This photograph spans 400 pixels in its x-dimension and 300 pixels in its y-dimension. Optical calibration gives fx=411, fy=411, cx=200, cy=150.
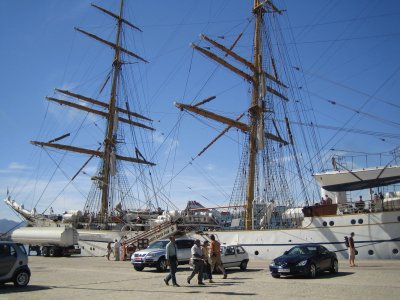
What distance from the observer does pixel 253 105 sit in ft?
115

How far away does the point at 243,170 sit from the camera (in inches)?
1321

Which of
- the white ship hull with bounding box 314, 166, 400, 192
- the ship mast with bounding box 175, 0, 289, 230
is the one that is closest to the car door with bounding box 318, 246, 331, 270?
the white ship hull with bounding box 314, 166, 400, 192

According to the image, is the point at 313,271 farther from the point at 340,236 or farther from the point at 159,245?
the point at 340,236

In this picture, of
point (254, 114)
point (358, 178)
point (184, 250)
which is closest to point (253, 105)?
point (254, 114)

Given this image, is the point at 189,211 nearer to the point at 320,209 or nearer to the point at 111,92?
the point at 320,209

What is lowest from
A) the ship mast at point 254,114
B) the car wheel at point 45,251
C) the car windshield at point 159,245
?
the car wheel at point 45,251

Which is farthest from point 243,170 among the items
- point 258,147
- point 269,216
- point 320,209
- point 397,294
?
point 397,294

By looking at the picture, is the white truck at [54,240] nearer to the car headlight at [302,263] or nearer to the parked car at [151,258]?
the parked car at [151,258]

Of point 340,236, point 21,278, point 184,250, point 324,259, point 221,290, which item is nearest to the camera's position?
point 221,290

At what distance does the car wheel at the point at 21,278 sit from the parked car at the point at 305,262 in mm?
7949

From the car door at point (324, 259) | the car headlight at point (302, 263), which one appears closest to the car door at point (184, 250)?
the car door at point (324, 259)

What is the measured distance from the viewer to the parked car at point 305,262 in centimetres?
1402

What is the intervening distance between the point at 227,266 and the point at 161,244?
3.50 metres

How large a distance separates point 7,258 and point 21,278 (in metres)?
0.82
